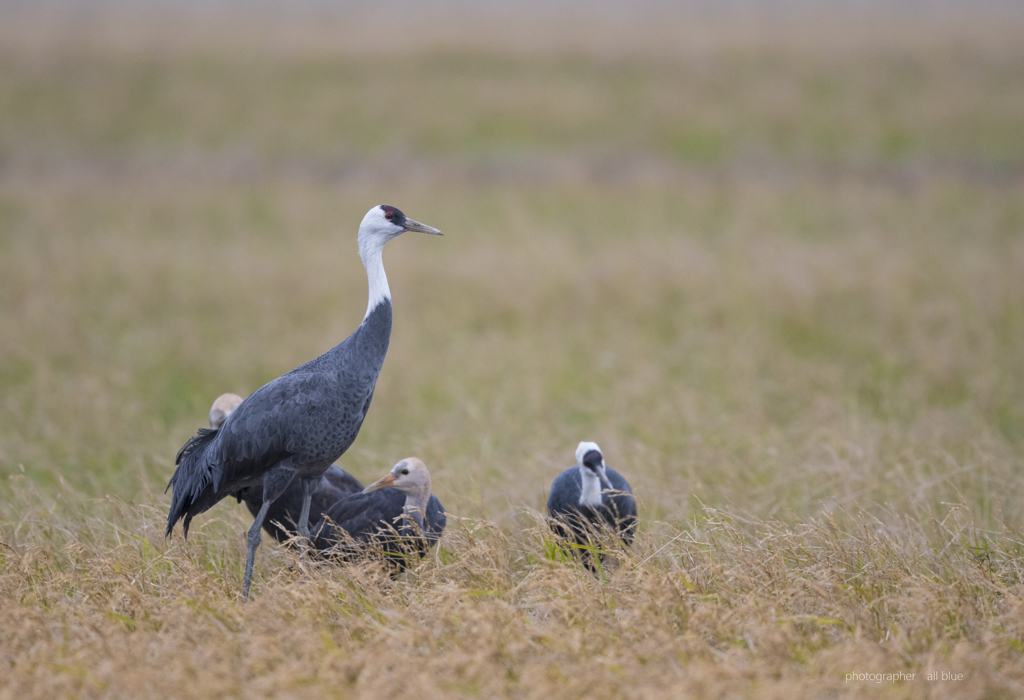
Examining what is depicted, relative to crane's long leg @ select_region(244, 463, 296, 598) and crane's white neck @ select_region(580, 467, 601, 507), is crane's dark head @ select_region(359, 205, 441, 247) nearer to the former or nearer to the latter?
crane's long leg @ select_region(244, 463, 296, 598)

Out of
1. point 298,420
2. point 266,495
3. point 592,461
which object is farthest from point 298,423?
point 592,461

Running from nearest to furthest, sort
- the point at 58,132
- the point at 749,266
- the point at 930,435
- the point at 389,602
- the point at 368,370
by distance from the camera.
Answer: the point at 389,602
the point at 368,370
the point at 930,435
the point at 749,266
the point at 58,132

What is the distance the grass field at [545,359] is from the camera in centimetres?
330

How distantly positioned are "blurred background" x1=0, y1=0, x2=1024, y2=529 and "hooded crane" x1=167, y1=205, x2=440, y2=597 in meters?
1.07

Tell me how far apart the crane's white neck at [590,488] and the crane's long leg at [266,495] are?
151 cm

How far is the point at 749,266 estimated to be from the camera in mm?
11547

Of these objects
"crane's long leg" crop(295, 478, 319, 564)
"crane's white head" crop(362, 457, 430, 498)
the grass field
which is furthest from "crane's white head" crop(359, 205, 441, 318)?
the grass field

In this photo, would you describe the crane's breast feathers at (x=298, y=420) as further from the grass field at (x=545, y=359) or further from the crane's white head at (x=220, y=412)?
the crane's white head at (x=220, y=412)

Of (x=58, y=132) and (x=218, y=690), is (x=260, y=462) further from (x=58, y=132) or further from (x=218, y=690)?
(x=58, y=132)

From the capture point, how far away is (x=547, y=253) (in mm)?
12094

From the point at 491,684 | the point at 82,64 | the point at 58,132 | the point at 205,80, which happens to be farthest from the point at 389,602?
the point at 82,64

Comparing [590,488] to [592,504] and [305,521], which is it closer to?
[592,504]

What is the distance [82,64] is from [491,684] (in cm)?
2799

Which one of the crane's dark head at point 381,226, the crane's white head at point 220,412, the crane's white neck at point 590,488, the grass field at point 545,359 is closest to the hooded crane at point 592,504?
the crane's white neck at point 590,488
